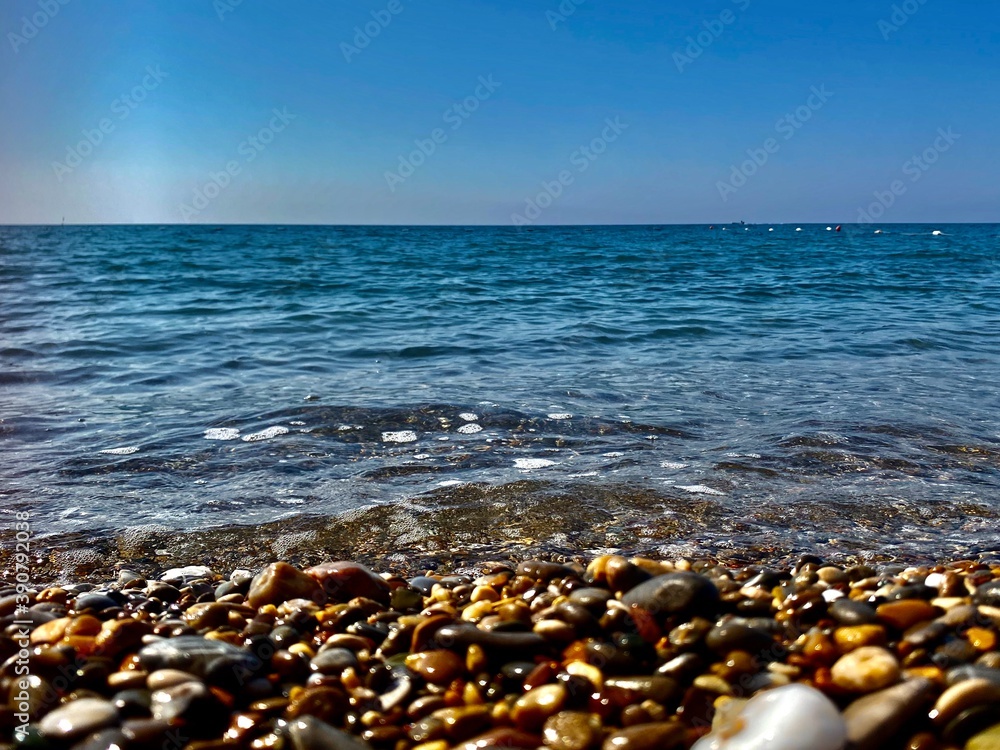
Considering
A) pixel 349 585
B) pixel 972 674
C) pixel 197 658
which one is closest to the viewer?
pixel 972 674

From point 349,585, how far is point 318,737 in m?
1.19

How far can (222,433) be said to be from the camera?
20.4ft

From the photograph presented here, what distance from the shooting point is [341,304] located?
15219 millimetres

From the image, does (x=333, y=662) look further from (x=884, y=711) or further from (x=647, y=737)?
(x=884, y=711)

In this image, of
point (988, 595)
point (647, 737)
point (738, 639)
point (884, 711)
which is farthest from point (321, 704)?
point (988, 595)

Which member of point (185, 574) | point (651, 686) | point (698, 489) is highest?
point (651, 686)

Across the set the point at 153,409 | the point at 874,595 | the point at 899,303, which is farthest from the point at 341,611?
the point at 899,303

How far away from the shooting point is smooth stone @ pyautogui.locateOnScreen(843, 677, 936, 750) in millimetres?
1989

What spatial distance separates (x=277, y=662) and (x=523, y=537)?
1.91 metres

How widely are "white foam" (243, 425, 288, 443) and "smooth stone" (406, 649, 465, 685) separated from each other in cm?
386

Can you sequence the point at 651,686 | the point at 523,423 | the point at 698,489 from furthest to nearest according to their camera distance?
1. the point at 523,423
2. the point at 698,489
3. the point at 651,686

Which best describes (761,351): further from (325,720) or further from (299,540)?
(325,720)

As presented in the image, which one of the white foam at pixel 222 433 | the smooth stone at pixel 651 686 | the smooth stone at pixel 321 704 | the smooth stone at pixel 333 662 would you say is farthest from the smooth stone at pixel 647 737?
the white foam at pixel 222 433

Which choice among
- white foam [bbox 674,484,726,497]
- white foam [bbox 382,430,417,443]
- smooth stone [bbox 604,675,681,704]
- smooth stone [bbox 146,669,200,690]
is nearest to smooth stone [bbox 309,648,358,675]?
smooth stone [bbox 146,669,200,690]
